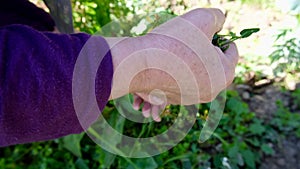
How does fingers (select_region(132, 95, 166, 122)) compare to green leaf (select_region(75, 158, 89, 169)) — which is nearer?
fingers (select_region(132, 95, 166, 122))

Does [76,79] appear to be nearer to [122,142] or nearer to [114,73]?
[114,73]

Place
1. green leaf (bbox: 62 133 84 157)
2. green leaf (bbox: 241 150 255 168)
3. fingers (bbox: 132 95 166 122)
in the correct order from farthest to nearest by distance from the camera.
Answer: green leaf (bbox: 241 150 255 168)
green leaf (bbox: 62 133 84 157)
fingers (bbox: 132 95 166 122)

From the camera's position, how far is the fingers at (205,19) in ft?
2.24

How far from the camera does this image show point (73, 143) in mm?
1396

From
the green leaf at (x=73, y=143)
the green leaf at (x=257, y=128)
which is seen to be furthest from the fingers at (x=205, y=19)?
the green leaf at (x=257, y=128)

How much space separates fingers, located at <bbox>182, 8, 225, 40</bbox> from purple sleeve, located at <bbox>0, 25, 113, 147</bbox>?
0.16 m

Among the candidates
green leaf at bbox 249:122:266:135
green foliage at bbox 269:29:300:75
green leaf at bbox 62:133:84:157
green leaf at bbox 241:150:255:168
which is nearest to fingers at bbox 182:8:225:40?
green foliage at bbox 269:29:300:75

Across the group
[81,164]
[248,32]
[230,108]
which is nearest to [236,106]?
[230,108]

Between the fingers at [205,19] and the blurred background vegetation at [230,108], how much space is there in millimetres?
110

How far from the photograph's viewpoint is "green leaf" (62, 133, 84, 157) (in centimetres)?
138

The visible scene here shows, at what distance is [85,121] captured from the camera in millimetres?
664

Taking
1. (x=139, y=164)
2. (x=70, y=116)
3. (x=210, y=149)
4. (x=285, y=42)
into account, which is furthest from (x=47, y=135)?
(x=210, y=149)

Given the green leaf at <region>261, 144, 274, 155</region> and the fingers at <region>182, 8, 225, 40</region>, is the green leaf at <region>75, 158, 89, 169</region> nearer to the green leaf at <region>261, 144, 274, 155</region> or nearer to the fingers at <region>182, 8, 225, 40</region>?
the green leaf at <region>261, 144, 274, 155</region>

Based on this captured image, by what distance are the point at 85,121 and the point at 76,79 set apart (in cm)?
9
